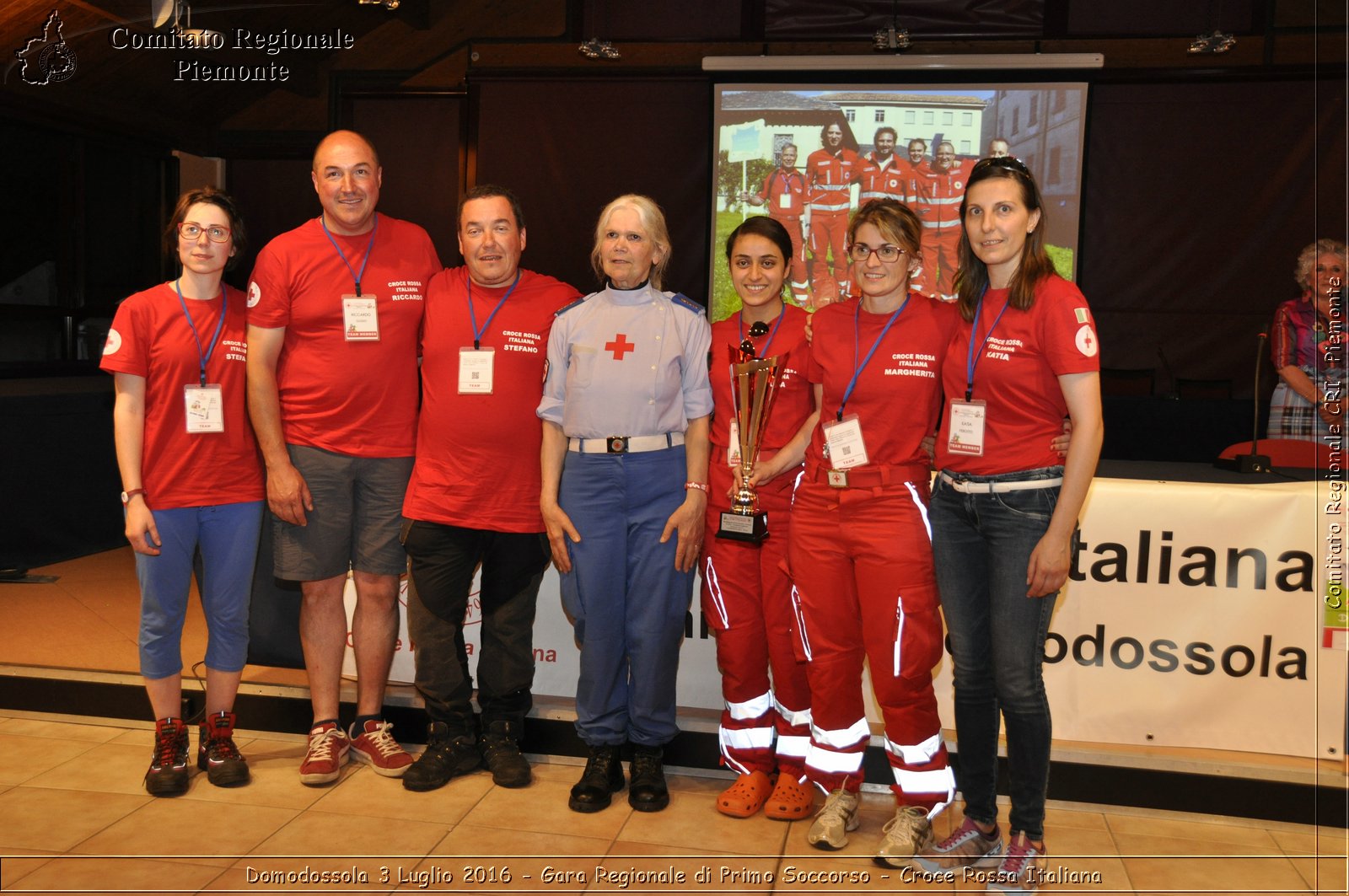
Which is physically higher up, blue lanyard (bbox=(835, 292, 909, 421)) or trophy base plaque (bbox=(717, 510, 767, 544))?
blue lanyard (bbox=(835, 292, 909, 421))

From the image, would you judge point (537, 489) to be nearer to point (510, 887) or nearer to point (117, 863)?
point (510, 887)

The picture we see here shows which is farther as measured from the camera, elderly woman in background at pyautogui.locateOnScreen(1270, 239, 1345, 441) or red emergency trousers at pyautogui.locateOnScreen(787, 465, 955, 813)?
elderly woman in background at pyautogui.locateOnScreen(1270, 239, 1345, 441)

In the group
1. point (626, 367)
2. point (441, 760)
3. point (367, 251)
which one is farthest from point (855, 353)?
point (441, 760)

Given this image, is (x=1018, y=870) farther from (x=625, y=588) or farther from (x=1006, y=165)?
(x=1006, y=165)

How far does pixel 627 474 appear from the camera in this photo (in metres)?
2.65

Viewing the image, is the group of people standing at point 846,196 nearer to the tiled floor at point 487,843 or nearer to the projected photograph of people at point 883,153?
the projected photograph of people at point 883,153

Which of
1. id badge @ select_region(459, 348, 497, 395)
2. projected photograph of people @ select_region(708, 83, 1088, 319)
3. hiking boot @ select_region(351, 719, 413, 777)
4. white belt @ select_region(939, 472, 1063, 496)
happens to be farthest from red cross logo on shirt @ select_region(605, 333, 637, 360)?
projected photograph of people @ select_region(708, 83, 1088, 319)

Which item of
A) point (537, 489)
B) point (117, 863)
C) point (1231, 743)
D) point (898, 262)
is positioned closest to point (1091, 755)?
point (1231, 743)

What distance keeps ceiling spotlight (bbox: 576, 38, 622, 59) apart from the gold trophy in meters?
4.90

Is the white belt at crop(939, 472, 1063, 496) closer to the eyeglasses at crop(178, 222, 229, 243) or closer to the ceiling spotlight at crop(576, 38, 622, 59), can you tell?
the eyeglasses at crop(178, 222, 229, 243)

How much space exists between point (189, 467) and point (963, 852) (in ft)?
7.52

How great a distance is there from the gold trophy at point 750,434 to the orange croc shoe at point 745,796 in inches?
Result: 27.3

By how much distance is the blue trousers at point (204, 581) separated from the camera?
276 cm

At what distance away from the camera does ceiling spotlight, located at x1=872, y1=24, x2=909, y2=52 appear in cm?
600
